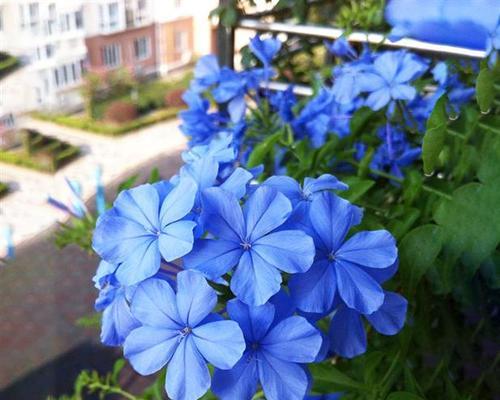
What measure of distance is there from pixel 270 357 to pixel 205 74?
1.14ft

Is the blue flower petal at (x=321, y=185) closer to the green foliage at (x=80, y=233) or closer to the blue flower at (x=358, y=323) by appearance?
the blue flower at (x=358, y=323)

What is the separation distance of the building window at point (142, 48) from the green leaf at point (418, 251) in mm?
669

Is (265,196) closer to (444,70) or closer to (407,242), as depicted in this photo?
(407,242)

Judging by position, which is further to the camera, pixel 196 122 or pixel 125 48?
pixel 125 48

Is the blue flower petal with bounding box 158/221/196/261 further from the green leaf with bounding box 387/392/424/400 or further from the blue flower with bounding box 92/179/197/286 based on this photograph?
the green leaf with bounding box 387/392/424/400

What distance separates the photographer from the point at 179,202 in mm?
276

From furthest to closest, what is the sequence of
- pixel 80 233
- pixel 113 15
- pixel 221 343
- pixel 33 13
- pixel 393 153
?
pixel 113 15
pixel 33 13
pixel 80 233
pixel 393 153
pixel 221 343

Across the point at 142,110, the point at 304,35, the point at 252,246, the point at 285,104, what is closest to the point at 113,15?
the point at 142,110

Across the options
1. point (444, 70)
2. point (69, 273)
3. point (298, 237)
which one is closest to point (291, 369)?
point (298, 237)

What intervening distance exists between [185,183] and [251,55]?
393 millimetres

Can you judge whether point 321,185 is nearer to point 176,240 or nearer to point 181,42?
point 176,240

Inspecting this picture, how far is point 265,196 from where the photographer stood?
0.90 feet

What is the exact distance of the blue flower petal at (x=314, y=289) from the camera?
27cm

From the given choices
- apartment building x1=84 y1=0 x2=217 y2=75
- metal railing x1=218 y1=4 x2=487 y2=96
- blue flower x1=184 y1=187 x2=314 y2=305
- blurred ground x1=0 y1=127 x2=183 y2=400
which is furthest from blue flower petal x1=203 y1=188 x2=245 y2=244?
apartment building x1=84 y1=0 x2=217 y2=75
